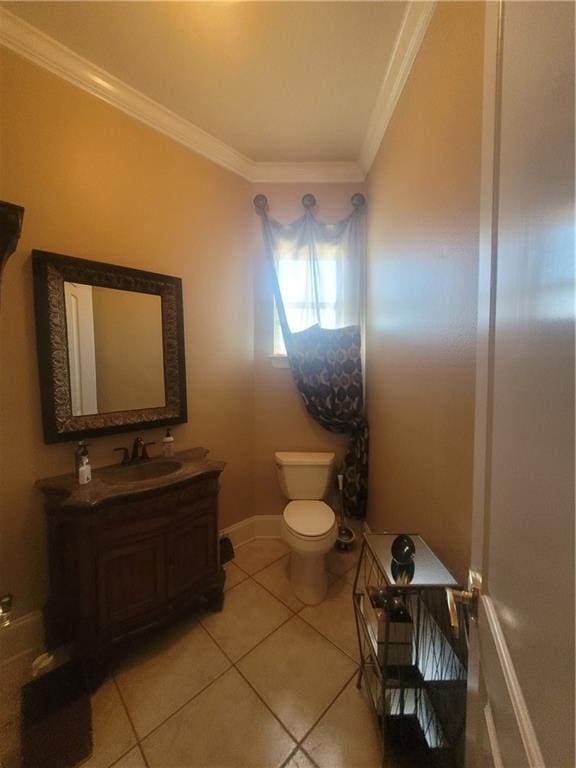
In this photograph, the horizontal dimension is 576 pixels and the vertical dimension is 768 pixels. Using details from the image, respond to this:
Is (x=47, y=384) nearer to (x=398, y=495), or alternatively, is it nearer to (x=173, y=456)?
(x=173, y=456)

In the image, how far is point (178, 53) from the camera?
4.46 ft

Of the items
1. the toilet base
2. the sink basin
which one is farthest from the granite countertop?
the toilet base

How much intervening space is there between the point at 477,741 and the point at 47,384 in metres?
1.87

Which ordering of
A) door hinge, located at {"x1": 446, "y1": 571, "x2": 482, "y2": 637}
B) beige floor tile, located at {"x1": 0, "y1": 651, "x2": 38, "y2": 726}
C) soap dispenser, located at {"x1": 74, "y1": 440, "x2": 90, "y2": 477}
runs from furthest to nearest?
soap dispenser, located at {"x1": 74, "y1": 440, "x2": 90, "y2": 477} → beige floor tile, located at {"x1": 0, "y1": 651, "x2": 38, "y2": 726} → door hinge, located at {"x1": 446, "y1": 571, "x2": 482, "y2": 637}

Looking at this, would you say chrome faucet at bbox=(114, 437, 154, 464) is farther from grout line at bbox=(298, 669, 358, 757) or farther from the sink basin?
grout line at bbox=(298, 669, 358, 757)

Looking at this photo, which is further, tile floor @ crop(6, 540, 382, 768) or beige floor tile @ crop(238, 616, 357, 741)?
beige floor tile @ crop(238, 616, 357, 741)

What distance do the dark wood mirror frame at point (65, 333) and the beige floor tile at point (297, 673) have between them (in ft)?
4.29

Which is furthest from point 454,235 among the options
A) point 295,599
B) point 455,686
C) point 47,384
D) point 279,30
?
point 295,599

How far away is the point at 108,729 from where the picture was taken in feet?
3.59

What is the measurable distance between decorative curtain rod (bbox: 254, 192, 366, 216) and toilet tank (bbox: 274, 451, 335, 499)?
1819 millimetres

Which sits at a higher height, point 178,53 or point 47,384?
point 178,53

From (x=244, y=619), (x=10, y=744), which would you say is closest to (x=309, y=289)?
(x=244, y=619)

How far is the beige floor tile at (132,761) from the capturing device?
1.00 metres

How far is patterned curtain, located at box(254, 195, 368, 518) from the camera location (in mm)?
2092
